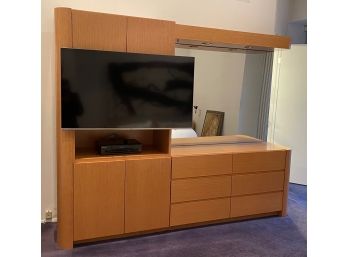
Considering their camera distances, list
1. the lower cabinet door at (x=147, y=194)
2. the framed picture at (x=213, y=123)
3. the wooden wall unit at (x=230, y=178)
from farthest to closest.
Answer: the framed picture at (x=213, y=123), the wooden wall unit at (x=230, y=178), the lower cabinet door at (x=147, y=194)

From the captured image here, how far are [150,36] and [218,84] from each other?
1077mm

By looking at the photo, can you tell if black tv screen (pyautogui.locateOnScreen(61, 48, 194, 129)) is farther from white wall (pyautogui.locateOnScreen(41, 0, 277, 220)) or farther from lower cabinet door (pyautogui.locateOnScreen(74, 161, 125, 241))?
white wall (pyautogui.locateOnScreen(41, 0, 277, 220))

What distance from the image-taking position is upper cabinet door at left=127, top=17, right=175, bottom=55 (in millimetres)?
2926

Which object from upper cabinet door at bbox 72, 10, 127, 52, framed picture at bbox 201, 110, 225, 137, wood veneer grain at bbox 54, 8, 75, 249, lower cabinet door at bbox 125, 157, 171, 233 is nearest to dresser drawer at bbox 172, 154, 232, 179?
lower cabinet door at bbox 125, 157, 171, 233

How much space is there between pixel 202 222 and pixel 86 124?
1.57m

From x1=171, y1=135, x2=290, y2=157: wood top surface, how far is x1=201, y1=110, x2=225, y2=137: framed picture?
0.06m

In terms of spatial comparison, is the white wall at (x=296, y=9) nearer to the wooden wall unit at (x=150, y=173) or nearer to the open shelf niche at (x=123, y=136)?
the wooden wall unit at (x=150, y=173)

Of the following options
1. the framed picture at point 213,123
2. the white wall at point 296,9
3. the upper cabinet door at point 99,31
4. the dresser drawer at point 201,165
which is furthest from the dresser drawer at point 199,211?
the white wall at point 296,9

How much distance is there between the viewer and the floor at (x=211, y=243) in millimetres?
2885

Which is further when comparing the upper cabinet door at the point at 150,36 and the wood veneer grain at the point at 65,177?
the upper cabinet door at the point at 150,36

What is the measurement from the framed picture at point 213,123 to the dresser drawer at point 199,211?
31.5 inches

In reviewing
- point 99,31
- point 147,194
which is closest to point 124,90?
point 99,31

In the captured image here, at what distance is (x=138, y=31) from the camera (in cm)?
294
